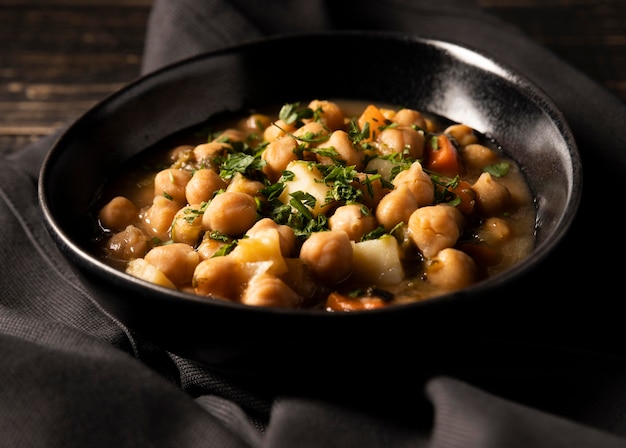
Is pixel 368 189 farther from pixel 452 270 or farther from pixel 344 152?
pixel 452 270

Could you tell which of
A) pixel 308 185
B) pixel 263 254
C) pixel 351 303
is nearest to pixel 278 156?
pixel 308 185

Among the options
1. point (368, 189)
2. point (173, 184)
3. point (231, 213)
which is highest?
point (368, 189)

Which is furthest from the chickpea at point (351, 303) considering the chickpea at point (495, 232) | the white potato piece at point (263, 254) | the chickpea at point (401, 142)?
the chickpea at point (401, 142)

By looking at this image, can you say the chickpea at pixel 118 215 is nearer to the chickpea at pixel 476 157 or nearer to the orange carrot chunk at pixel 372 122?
the orange carrot chunk at pixel 372 122

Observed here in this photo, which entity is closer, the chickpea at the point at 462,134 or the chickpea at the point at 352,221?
the chickpea at the point at 352,221

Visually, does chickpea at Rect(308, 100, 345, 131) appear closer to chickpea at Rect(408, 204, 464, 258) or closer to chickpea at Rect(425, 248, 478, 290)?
chickpea at Rect(408, 204, 464, 258)

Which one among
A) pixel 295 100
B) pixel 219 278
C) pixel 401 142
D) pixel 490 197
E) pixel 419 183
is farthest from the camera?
pixel 295 100

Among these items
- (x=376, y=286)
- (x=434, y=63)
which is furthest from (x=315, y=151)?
(x=434, y=63)
